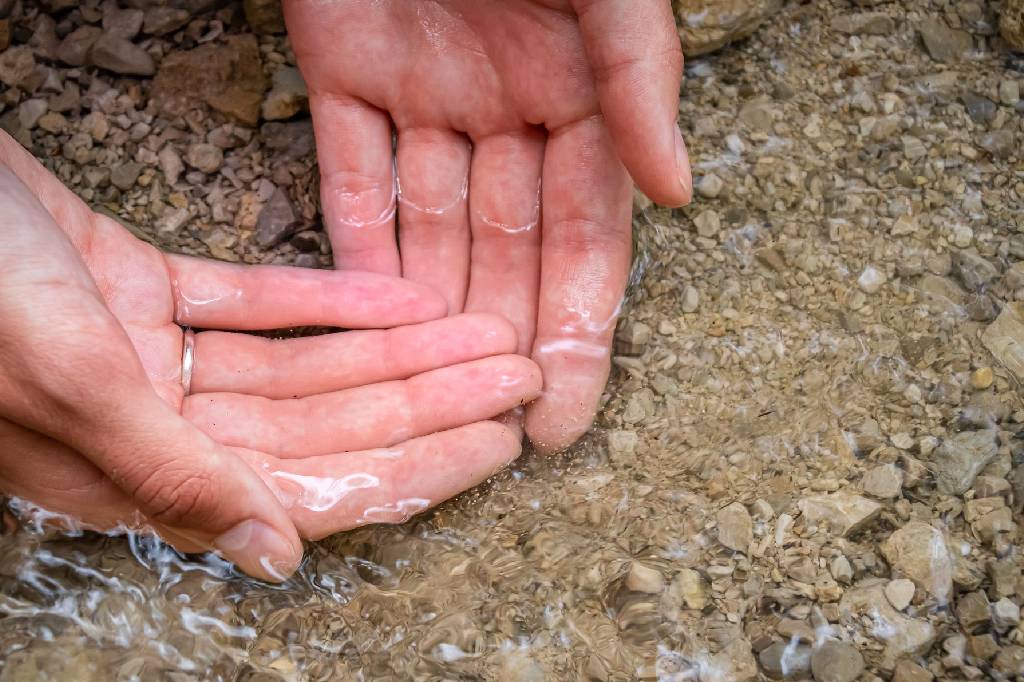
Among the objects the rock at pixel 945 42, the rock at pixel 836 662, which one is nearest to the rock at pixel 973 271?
the rock at pixel 945 42

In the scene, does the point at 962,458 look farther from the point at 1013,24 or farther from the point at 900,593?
the point at 1013,24

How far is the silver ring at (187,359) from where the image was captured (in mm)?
2691

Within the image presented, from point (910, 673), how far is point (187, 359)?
6.97ft

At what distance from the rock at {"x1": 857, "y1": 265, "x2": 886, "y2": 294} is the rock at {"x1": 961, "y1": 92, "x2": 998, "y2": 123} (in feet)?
2.37

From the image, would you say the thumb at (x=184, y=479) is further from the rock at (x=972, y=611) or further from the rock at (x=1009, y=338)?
the rock at (x=1009, y=338)

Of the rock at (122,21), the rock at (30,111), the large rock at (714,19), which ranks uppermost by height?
the rock at (122,21)

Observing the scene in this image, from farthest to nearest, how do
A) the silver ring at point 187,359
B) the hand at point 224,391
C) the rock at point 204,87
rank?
1. the rock at point 204,87
2. the silver ring at point 187,359
3. the hand at point 224,391

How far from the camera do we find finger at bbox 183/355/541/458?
257cm

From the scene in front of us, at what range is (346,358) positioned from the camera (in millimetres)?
2736

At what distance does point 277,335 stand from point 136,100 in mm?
1164

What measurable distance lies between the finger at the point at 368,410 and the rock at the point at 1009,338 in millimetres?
1353

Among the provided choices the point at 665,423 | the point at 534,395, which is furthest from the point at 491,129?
the point at 665,423

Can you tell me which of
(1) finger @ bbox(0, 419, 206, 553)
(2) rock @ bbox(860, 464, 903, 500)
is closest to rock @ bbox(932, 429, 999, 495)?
(2) rock @ bbox(860, 464, 903, 500)

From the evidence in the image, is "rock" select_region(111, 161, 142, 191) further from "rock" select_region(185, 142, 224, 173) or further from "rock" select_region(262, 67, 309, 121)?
"rock" select_region(262, 67, 309, 121)
